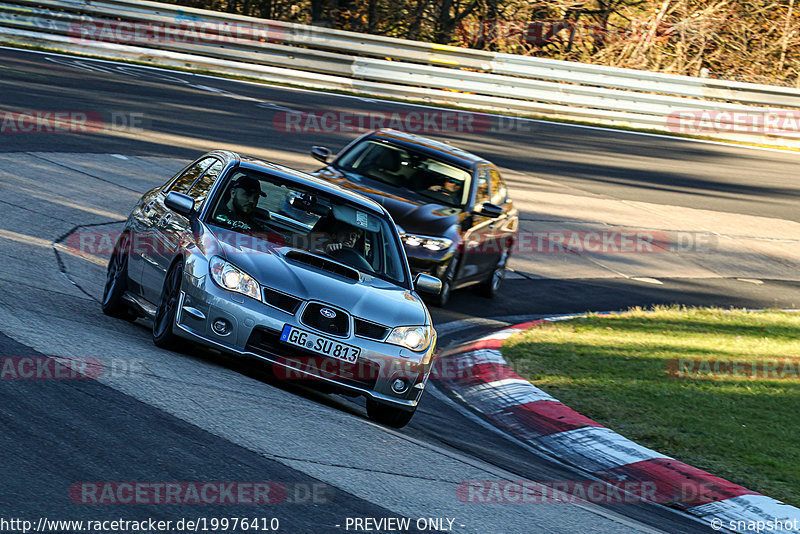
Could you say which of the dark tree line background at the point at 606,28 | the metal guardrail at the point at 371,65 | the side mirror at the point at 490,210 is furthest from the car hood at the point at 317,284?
the dark tree line background at the point at 606,28

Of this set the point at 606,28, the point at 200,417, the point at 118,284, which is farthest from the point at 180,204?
the point at 606,28

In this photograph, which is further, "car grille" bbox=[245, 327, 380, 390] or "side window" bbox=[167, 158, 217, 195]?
"side window" bbox=[167, 158, 217, 195]

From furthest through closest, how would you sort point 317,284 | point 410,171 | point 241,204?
1. point 410,171
2. point 241,204
3. point 317,284

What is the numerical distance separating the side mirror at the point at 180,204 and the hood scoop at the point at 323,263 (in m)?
0.82

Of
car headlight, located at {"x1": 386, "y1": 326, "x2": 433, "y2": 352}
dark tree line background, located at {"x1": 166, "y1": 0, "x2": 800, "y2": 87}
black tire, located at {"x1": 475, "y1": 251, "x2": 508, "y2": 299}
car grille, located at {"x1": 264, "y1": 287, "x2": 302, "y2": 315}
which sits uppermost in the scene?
dark tree line background, located at {"x1": 166, "y1": 0, "x2": 800, "y2": 87}

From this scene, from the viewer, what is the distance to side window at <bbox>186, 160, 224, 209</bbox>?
323 inches

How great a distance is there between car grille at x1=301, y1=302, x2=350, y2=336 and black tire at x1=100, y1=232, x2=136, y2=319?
2.06 metres

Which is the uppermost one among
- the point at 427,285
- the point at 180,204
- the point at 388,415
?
the point at 180,204

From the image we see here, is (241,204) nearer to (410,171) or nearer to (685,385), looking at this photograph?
(685,385)

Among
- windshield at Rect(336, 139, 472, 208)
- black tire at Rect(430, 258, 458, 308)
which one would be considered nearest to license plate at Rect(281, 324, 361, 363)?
black tire at Rect(430, 258, 458, 308)

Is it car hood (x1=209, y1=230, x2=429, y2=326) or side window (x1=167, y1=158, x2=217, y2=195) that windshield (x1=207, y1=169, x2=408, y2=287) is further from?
side window (x1=167, y1=158, x2=217, y2=195)

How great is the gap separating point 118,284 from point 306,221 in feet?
5.21

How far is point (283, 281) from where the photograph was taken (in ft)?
23.2

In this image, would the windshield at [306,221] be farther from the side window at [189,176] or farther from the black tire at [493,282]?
the black tire at [493,282]
